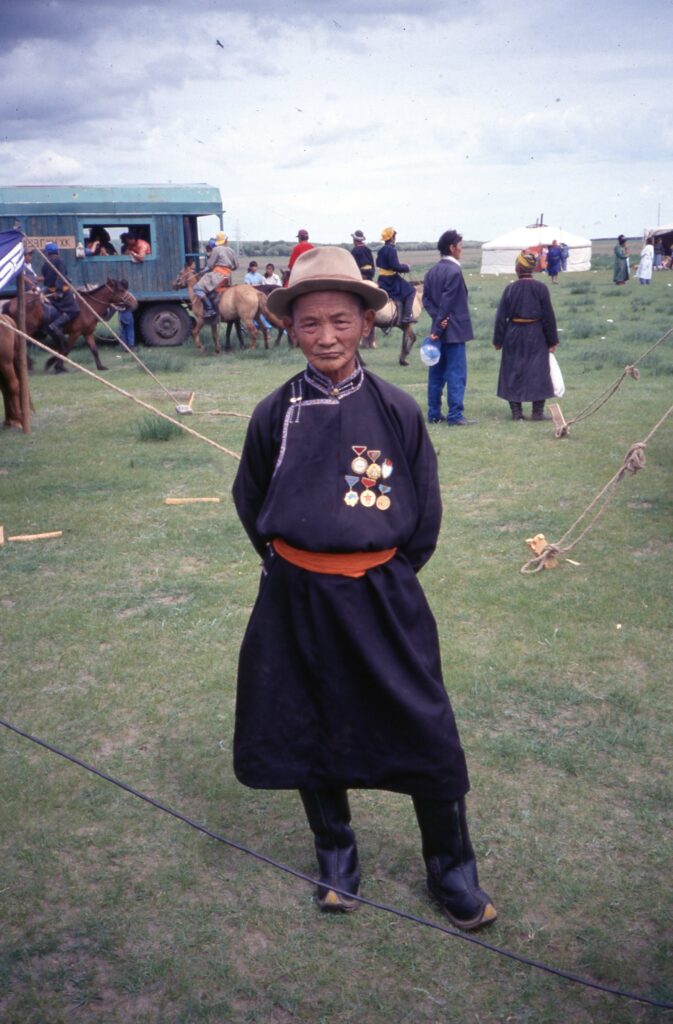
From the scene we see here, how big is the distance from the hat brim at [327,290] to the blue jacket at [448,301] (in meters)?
6.61

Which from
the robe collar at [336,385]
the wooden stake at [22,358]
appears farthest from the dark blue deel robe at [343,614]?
the wooden stake at [22,358]

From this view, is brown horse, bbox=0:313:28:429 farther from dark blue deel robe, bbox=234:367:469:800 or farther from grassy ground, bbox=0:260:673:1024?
dark blue deel robe, bbox=234:367:469:800

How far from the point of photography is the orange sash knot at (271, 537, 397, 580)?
234 cm

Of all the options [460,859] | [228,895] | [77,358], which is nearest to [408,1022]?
[460,859]

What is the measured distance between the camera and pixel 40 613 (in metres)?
4.82

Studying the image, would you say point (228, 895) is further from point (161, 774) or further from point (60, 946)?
point (161, 774)

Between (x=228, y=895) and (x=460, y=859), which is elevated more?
(x=460, y=859)

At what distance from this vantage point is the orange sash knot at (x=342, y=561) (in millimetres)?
2344

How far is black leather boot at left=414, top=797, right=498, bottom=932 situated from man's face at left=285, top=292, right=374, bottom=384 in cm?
115

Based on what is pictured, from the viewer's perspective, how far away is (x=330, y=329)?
235 cm

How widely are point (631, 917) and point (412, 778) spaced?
741mm

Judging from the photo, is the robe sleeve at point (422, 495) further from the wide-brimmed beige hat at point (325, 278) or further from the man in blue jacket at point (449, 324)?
the man in blue jacket at point (449, 324)

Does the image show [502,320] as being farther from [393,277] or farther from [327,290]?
[327,290]

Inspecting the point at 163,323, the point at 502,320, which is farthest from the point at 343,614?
the point at 163,323
